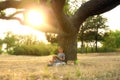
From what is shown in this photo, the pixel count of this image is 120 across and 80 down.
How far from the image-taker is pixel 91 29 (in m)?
56.9

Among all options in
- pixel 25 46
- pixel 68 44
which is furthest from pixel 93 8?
pixel 25 46

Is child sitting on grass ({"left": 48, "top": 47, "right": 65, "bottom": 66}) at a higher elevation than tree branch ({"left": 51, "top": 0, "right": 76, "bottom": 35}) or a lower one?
lower

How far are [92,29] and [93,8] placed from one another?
39667 mm

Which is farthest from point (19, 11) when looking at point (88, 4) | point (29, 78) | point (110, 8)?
point (29, 78)

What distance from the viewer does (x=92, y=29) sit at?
5675cm

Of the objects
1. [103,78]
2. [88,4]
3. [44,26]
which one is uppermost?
[88,4]

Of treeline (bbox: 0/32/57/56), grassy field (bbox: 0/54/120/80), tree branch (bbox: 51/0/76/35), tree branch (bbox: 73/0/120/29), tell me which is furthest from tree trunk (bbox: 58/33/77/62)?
treeline (bbox: 0/32/57/56)

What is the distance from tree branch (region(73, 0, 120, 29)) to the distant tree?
37.7 metres

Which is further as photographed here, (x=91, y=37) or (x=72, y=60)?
(x=91, y=37)

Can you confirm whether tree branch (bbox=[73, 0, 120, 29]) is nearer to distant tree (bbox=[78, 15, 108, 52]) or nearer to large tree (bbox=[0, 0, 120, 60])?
large tree (bbox=[0, 0, 120, 60])

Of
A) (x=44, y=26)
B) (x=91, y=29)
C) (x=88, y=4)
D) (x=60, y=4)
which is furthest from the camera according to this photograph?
(x=91, y=29)

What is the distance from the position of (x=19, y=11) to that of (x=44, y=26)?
1552 mm

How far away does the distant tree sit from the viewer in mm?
55906

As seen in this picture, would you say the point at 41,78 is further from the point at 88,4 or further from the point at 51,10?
the point at 88,4
